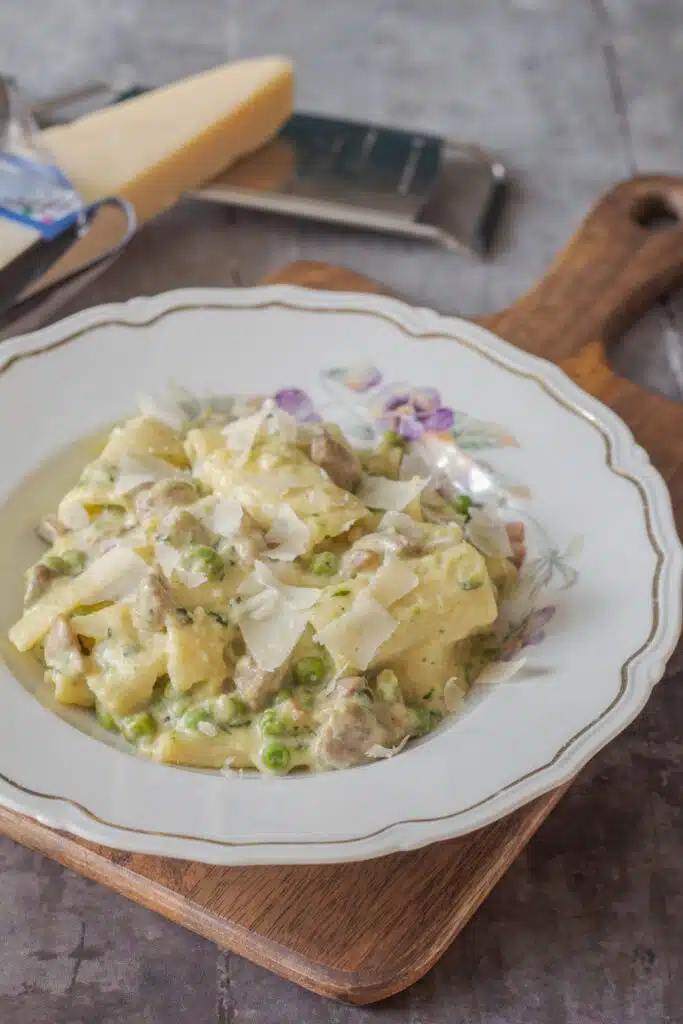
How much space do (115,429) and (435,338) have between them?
0.81 m

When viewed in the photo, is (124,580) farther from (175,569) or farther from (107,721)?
(107,721)

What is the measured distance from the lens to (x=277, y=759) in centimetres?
216

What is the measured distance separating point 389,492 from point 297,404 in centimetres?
48

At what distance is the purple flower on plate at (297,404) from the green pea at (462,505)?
443mm

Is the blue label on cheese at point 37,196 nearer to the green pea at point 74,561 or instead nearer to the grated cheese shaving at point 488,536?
A: the green pea at point 74,561

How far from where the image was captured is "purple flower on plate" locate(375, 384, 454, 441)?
289 centimetres

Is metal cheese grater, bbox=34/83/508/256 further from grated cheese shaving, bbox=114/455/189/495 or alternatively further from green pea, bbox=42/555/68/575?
green pea, bbox=42/555/68/575

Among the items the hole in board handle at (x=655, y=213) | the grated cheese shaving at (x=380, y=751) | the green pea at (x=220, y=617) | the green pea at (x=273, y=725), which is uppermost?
the green pea at (x=220, y=617)

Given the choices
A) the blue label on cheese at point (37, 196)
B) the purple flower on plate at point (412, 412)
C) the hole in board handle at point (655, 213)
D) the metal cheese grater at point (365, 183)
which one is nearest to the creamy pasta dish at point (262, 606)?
the purple flower on plate at point (412, 412)

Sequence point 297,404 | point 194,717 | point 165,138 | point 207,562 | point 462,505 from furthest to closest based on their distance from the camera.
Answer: point 165,138
point 297,404
point 462,505
point 207,562
point 194,717

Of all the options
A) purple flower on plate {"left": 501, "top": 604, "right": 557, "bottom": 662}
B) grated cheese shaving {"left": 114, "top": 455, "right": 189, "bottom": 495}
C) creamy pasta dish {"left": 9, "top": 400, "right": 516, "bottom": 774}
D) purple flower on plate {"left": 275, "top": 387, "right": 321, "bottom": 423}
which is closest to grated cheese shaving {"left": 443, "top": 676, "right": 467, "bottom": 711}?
creamy pasta dish {"left": 9, "top": 400, "right": 516, "bottom": 774}

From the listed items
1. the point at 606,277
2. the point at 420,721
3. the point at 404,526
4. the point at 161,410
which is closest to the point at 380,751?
the point at 420,721

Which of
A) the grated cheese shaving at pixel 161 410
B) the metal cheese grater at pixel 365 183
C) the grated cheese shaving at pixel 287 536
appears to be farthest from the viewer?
the metal cheese grater at pixel 365 183

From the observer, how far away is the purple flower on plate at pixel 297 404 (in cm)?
295
